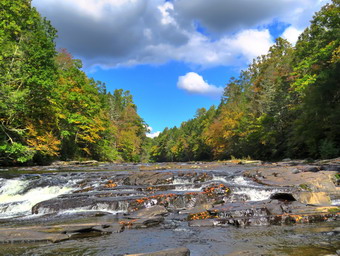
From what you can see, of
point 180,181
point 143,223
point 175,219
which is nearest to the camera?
point 143,223

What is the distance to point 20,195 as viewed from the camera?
13000 millimetres

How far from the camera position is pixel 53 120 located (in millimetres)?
29422

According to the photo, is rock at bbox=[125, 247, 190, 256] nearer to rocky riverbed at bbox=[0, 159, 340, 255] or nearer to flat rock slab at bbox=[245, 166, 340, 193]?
rocky riverbed at bbox=[0, 159, 340, 255]

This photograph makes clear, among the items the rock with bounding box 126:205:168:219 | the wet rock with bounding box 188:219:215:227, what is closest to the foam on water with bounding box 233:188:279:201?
the wet rock with bounding box 188:219:215:227

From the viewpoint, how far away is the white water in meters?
10.9

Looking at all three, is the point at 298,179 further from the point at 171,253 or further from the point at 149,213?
the point at 171,253

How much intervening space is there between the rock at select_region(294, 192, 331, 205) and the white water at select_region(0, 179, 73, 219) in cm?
1073

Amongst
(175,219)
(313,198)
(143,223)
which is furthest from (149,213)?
(313,198)

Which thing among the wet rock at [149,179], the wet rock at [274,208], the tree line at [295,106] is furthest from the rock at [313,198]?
the tree line at [295,106]

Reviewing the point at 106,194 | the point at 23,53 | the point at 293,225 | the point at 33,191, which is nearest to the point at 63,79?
the point at 23,53

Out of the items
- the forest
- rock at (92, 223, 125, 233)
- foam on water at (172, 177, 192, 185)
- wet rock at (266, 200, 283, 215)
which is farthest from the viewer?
the forest

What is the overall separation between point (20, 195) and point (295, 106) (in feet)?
107

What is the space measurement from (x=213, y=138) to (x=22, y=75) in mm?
43531

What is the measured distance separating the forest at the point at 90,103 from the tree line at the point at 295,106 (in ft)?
0.36
